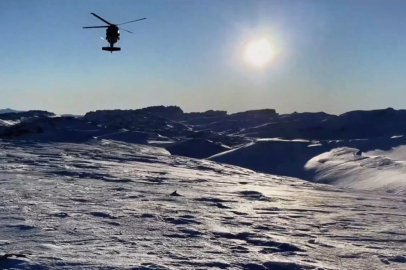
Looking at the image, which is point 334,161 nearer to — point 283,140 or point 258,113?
point 283,140

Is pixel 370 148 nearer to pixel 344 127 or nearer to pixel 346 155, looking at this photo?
pixel 346 155

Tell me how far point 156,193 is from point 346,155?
1834 cm

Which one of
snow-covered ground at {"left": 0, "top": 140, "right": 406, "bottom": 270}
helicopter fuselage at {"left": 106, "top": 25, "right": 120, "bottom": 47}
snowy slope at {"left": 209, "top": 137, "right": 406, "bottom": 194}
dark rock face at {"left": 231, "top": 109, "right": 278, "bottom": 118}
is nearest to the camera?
snow-covered ground at {"left": 0, "top": 140, "right": 406, "bottom": 270}

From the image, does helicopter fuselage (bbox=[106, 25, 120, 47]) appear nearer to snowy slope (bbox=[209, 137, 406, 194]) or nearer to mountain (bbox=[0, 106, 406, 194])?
mountain (bbox=[0, 106, 406, 194])

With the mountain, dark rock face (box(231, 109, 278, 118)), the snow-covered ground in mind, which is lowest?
the snow-covered ground

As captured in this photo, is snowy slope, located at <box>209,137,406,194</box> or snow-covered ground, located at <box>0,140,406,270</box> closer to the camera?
snow-covered ground, located at <box>0,140,406,270</box>

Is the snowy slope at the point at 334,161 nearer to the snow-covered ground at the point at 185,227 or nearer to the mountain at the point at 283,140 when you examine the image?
the mountain at the point at 283,140

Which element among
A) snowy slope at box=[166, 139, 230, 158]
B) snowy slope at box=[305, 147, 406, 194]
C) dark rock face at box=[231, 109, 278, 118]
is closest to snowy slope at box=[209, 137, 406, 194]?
snowy slope at box=[305, 147, 406, 194]

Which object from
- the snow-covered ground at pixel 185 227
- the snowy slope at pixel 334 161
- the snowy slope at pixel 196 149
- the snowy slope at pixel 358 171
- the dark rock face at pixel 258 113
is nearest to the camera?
the snow-covered ground at pixel 185 227

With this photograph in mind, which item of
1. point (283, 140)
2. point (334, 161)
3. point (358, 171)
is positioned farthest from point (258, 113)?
point (358, 171)

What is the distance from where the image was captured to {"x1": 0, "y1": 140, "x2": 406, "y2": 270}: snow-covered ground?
593 cm

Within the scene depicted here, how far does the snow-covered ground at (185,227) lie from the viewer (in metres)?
5.93

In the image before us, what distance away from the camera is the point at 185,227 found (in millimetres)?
7898

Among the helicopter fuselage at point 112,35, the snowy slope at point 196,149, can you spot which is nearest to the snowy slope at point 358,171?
the snowy slope at point 196,149
